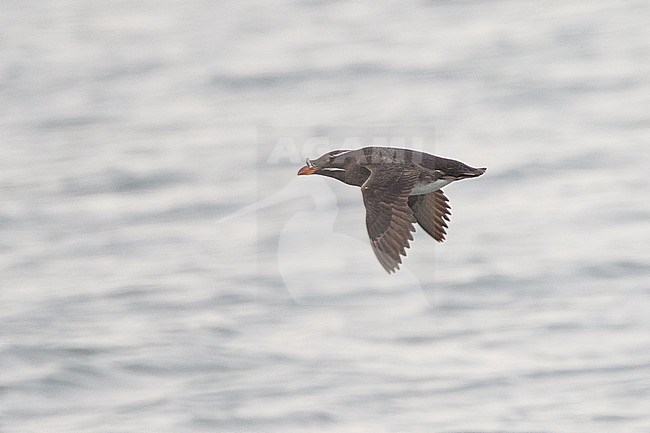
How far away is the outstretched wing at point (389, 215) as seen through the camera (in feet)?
24.0

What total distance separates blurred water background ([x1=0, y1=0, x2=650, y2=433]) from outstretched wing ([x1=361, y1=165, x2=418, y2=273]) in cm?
452

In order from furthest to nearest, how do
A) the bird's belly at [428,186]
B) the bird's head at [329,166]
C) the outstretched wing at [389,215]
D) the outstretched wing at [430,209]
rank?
the outstretched wing at [430,209] < the bird's head at [329,166] < the bird's belly at [428,186] < the outstretched wing at [389,215]

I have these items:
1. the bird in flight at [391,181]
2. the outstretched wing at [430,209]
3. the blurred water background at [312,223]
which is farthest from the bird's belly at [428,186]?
the blurred water background at [312,223]

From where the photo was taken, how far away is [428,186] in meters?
7.52

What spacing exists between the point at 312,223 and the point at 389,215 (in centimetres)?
954

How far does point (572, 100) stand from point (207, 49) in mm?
6754

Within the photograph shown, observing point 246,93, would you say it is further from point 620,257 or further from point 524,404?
point 524,404

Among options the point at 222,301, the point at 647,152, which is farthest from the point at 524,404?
the point at 647,152

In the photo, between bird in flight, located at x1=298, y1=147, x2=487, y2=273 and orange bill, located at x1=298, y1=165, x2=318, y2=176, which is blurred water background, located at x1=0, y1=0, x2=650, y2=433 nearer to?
bird in flight, located at x1=298, y1=147, x2=487, y2=273

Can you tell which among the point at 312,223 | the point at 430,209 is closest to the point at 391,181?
the point at 430,209

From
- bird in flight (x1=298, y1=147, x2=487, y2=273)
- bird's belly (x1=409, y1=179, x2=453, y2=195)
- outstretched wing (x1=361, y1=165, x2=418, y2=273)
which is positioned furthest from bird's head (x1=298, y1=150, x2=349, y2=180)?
bird's belly (x1=409, y1=179, x2=453, y2=195)

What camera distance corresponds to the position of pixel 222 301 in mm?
14969

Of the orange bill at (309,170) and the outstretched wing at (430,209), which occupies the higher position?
the orange bill at (309,170)

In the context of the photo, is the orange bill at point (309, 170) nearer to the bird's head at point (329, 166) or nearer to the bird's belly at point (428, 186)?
the bird's head at point (329, 166)
